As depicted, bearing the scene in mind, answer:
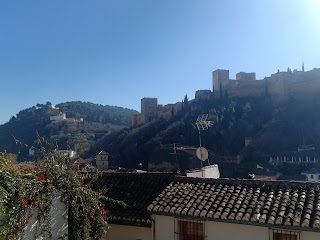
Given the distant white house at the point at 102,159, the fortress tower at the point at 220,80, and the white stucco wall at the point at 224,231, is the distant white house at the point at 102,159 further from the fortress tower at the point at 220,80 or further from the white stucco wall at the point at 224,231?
the white stucco wall at the point at 224,231

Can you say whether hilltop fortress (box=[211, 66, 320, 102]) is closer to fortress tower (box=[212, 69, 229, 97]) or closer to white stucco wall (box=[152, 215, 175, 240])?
fortress tower (box=[212, 69, 229, 97])

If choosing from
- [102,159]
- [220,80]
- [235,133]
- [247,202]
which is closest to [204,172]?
[247,202]

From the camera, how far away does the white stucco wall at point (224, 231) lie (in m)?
5.73

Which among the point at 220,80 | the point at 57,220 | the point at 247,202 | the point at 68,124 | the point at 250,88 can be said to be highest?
the point at 220,80

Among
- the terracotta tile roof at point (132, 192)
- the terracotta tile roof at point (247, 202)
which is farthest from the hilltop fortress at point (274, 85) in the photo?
the terracotta tile roof at point (247, 202)

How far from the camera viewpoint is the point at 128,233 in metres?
7.21

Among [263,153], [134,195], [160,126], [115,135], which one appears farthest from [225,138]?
[134,195]

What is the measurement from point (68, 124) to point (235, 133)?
54.5 m

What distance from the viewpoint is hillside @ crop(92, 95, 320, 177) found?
55.9 m

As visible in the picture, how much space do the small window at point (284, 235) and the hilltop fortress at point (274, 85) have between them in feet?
234

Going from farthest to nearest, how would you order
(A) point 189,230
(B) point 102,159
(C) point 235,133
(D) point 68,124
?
(D) point 68,124
(C) point 235,133
(B) point 102,159
(A) point 189,230

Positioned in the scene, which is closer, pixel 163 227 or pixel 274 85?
pixel 163 227

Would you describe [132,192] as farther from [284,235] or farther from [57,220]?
[284,235]

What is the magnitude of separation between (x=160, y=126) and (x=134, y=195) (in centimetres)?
6621
